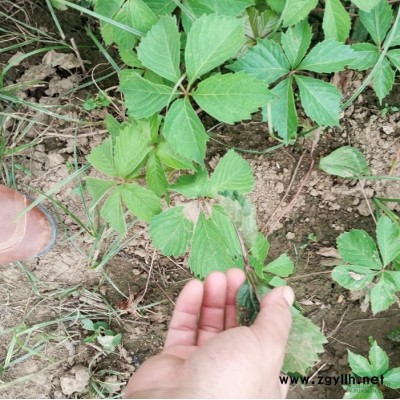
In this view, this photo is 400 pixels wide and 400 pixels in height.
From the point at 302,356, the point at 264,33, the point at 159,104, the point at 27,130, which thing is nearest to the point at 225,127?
the point at 264,33

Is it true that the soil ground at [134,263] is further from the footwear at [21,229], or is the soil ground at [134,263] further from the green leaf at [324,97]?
the green leaf at [324,97]

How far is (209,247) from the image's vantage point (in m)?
1.42

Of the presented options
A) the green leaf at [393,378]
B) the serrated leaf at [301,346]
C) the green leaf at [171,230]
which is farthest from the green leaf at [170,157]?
the green leaf at [393,378]

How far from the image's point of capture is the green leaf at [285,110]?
1443 millimetres

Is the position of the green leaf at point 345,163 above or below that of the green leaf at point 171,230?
above

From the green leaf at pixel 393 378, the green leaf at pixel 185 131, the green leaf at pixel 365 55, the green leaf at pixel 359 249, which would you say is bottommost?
the green leaf at pixel 393 378

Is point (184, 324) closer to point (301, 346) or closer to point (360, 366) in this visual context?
point (301, 346)

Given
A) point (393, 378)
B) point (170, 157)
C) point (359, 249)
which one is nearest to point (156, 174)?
point (170, 157)

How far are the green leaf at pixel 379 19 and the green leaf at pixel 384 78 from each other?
7 cm

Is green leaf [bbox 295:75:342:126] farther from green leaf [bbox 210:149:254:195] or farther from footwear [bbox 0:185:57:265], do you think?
footwear [bbox 0:185:57:265]

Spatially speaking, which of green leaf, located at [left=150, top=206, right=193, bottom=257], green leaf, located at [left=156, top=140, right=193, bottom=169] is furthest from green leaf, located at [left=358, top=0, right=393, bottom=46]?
green leaf, located at [left=150, top=206, right=193, bottom=257]

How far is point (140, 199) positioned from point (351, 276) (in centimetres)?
77

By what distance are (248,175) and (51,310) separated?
122 cm

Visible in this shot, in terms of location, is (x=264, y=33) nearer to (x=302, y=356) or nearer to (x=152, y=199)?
(x=152, y=199)
